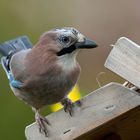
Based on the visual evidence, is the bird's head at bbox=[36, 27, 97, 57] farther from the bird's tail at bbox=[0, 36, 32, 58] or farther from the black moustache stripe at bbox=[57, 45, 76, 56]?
the bird's tail at bbox=[0, 36, 32, 58]

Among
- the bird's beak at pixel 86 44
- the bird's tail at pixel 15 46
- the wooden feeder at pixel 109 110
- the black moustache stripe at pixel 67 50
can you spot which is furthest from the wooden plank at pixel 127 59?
the bird's tail at pixel 15 46

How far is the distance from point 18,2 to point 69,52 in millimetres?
2302

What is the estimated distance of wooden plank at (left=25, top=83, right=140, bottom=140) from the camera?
109 inches

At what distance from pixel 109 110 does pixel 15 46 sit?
1207mm

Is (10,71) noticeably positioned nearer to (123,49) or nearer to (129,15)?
(123,49)

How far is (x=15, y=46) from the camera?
3900mm

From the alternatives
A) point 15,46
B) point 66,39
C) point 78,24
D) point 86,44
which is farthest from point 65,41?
point 78,24

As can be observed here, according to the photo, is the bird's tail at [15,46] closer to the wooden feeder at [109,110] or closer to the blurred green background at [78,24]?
the blurred green background at [78,24]

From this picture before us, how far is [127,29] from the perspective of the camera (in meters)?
5.44

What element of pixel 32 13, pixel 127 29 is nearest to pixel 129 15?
pixel 127 29

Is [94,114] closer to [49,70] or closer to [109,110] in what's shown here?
[109,110]

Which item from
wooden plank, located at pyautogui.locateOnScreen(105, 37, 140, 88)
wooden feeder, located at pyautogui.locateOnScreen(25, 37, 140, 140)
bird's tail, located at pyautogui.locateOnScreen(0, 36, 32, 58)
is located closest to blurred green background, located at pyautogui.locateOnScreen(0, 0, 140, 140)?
bird's tail, located at pyautogui.locateOnScreen(0, 36, 32, 58)

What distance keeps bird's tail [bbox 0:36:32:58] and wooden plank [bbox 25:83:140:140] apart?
2.99 feet

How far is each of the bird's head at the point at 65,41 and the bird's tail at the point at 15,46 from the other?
0.67m
